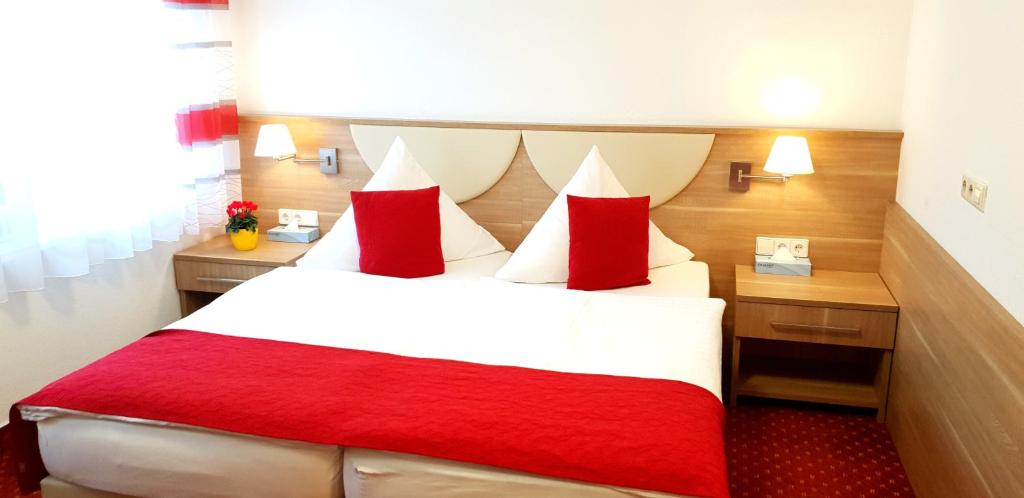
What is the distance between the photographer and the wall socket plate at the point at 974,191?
97.3 inches

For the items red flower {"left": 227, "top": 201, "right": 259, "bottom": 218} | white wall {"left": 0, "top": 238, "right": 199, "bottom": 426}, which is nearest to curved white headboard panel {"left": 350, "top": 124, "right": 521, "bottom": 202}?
red flower {"left": 227, "top": 201, "right": 259, "bottom": 218}

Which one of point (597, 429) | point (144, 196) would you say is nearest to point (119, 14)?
point (144, 196)

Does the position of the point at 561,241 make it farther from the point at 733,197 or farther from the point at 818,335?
the point at 818,335

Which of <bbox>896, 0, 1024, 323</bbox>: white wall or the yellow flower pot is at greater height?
<bbox>896, 0, 1024, 323</bbox>: white wall

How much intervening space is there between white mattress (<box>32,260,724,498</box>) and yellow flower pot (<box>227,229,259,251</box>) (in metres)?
0.46

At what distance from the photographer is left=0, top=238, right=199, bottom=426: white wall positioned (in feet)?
10.7

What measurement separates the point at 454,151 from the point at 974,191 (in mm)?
2303

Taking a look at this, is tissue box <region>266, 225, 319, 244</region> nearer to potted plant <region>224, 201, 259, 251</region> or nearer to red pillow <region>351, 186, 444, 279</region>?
potted plant <region>224, 201, 259, 251</region>

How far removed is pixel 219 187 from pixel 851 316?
2.95 m

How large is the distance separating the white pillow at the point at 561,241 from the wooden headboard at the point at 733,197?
0.16 metres

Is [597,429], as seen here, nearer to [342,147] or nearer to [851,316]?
[851,316]

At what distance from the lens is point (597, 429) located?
7.35ft

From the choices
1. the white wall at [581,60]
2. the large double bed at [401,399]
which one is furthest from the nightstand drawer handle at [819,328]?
the white wall at [581,60]

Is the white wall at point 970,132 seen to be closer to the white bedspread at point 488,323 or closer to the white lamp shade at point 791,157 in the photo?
the white lamp shade at point 791,157
